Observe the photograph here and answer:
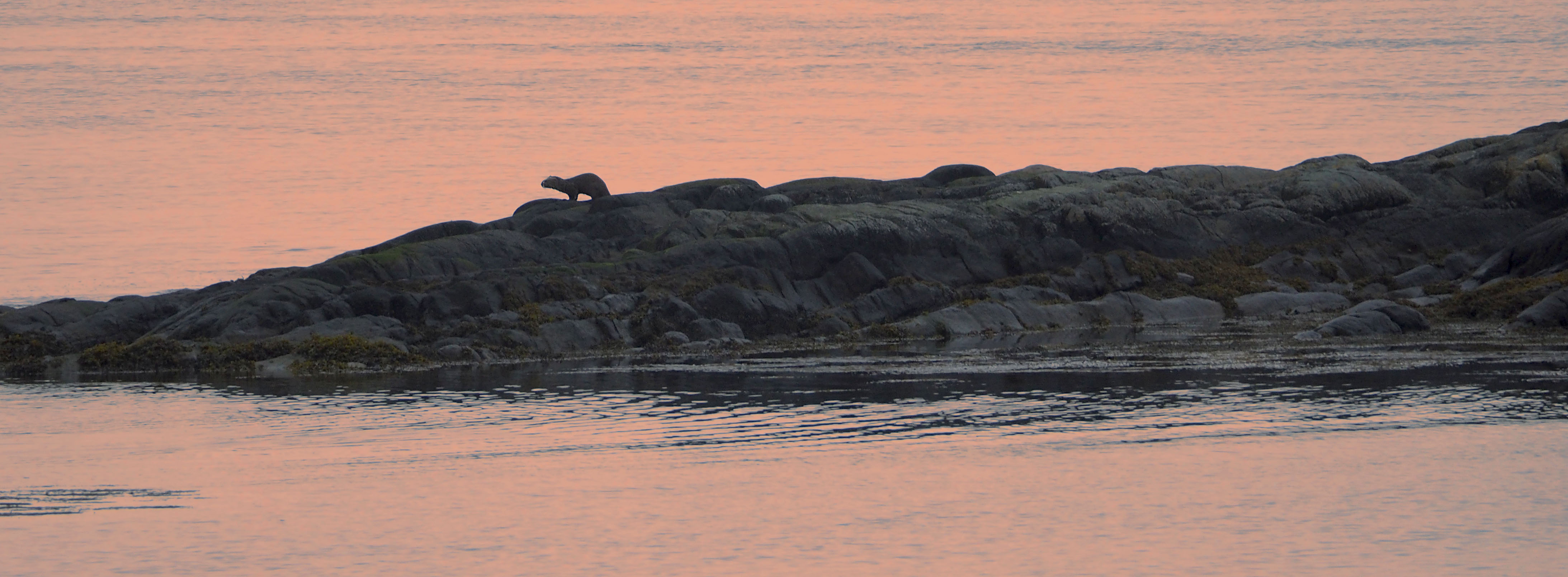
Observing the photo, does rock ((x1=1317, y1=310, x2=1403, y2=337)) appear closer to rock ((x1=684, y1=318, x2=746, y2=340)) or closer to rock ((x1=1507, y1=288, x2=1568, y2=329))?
rock ((x1=1507, y1=288, x2=1568, y2=329))

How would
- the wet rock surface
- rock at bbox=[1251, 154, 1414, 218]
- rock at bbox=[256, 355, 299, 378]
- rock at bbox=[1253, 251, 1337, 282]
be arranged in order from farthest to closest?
rock at bbox=[1251, 154, 1414, 218] < rock at bbox=[1253, 251, 1337, 282] < the wet rock surface < rock at bbox=[256, 355, 299, 378]

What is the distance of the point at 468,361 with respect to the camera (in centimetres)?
4081

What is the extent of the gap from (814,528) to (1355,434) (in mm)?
11355

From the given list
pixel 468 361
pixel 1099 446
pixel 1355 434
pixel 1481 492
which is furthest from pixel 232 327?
pixel 1481 492

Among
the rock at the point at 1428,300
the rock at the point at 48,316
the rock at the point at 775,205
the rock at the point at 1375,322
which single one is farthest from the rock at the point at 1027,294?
the rock at the point at 48,316

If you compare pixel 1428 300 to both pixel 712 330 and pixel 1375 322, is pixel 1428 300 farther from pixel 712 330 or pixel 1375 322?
pixel 712 330

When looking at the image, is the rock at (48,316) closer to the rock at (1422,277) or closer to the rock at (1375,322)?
the rock at (1375,322)

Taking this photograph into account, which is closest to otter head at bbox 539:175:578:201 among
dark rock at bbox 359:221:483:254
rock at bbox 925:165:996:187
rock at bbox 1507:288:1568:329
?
dark rock at bbox 359:221:483:254

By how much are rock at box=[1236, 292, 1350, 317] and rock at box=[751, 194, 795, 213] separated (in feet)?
50.1

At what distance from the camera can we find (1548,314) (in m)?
43.6

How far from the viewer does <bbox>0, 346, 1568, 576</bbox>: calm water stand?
20.9 m

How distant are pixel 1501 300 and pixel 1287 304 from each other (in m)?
6.12

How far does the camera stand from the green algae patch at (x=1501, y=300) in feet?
→ 153

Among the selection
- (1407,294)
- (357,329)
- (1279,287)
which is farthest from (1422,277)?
(357,329)
